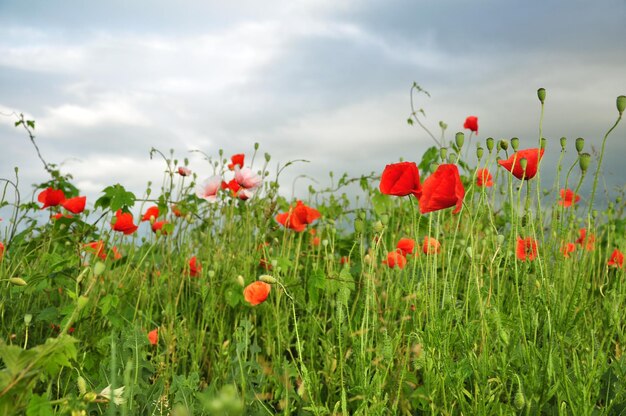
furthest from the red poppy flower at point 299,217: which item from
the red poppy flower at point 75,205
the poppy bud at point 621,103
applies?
the poppy bud at point 621,103

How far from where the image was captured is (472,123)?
3715 millimetres

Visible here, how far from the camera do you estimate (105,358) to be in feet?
7.13

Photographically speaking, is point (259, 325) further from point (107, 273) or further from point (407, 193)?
point (407, 193)

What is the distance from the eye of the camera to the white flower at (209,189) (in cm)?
309

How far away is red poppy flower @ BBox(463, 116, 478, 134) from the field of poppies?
0.05 feet

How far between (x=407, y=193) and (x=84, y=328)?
145 centimetres

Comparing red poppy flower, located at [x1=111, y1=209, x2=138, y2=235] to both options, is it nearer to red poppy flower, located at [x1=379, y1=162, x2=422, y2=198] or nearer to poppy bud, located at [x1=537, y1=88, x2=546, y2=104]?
red poppy flower, located at [x1=379, y1=162, x2=422, y2=198]

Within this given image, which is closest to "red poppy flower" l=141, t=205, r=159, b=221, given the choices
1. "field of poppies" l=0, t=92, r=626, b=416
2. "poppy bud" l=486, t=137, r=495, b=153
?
"field of poppies" l=0, t=92, r=626, b=416

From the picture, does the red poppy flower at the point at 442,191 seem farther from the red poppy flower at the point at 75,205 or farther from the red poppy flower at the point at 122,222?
the red poppy flower at the point at 75,205

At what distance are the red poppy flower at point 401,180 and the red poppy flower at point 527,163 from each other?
384 mm

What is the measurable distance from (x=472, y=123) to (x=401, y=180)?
2.20 m

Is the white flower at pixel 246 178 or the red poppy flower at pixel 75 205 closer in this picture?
the red poppy flower at pixel 75 205

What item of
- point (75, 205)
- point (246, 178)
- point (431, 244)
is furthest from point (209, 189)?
point (431, 244)

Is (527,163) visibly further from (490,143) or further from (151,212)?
(151,212)
